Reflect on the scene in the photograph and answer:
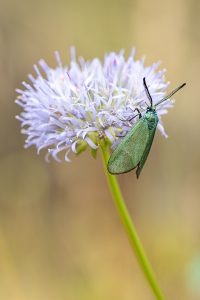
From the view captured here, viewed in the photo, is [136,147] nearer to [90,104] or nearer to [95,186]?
[90,104]

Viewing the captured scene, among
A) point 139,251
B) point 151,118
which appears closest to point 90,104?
point 151,118

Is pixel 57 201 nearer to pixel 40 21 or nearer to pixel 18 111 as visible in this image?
pixel 18 111

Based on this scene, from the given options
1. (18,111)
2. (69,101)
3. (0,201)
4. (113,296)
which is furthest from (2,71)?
(69,101)

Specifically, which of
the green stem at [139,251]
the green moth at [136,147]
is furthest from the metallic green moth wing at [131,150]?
the green stem at [139,251]

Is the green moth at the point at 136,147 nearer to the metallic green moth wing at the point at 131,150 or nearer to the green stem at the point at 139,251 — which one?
the metallic green moth wing at the point at 131,150

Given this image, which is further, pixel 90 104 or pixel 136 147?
pixel 90 104

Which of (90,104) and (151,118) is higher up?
(90,104)

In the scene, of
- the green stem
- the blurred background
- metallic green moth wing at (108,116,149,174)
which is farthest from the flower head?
the blurred background
